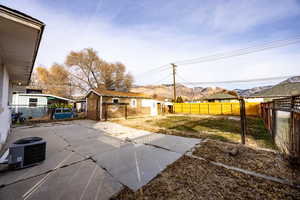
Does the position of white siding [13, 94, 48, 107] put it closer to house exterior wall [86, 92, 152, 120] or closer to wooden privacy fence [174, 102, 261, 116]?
house exterior wall [86, 92, 152, 120]

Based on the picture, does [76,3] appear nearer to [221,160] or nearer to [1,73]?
[1,73]

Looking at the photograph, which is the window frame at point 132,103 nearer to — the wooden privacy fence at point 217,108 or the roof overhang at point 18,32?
the wooden privacy fence at point 217,108

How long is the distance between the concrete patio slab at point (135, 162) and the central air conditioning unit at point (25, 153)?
4.40 ft

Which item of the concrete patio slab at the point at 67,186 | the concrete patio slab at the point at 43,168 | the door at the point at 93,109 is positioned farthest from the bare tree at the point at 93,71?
the concrete patio slab at the point at 67,186

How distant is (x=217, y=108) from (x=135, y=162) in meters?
17.4

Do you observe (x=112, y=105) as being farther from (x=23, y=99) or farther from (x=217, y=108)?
(x=217, y=108)

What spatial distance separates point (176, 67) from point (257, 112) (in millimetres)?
12682

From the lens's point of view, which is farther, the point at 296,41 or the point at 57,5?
the point at 296,41

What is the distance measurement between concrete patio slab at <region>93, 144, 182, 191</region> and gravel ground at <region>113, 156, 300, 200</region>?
221 millimetres

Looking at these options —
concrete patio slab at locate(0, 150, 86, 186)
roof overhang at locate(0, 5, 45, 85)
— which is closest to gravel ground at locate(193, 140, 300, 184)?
concrete patio slab at locate(0, 150, 86, 186)

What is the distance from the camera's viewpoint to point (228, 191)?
1945 mm

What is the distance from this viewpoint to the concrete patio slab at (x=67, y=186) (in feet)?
6.08

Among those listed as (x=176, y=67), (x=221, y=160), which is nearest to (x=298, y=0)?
(x=221, y=160)

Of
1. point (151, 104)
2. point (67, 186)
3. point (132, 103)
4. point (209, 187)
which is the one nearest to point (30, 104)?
point (132, 103)
